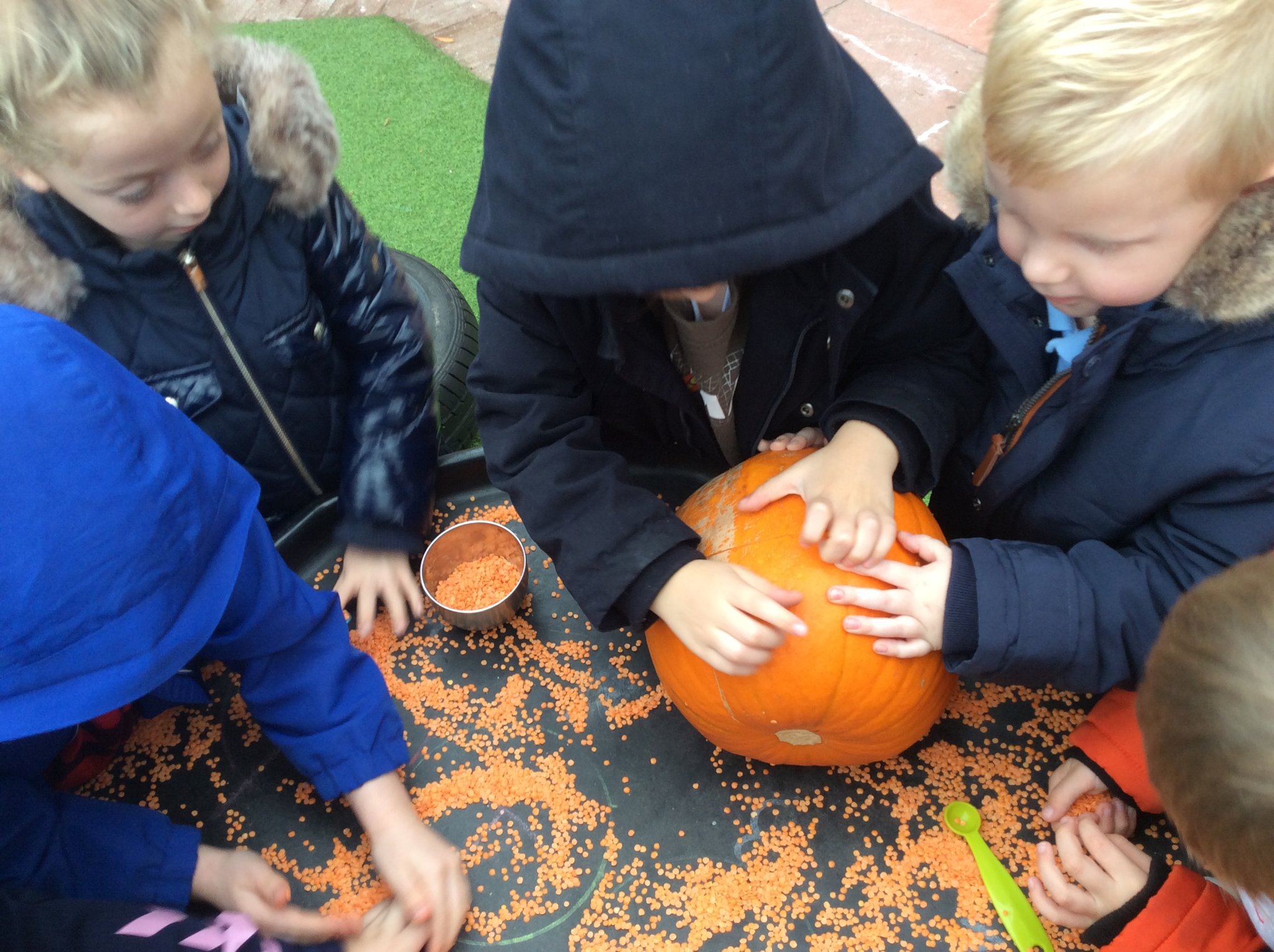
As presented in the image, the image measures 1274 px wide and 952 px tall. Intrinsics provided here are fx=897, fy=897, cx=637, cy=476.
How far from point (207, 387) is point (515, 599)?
0.51 meters

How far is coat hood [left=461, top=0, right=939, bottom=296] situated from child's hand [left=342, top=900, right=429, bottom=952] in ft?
2.17

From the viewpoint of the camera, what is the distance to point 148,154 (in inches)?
36.3

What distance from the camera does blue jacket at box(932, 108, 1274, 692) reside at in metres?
0.84

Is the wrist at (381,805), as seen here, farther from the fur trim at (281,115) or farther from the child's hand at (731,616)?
the fur trim at (281,115)

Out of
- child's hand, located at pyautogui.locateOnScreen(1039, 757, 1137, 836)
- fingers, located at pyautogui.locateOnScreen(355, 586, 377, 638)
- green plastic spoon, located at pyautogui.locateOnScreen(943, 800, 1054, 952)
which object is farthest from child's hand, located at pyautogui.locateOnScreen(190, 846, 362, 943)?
child's hand, located at pyautogui.locateOnScreen(1039, 757, 1137, 836)

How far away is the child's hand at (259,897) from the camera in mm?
911

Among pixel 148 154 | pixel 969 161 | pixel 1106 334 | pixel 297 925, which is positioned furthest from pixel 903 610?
pixel 148 154

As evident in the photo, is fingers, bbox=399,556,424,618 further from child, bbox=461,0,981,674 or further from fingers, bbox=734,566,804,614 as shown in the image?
fingers, bbox=734,566,804,614

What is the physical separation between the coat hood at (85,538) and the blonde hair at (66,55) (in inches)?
10.8

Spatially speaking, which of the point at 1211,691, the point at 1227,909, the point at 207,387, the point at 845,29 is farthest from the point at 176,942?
the point at 845,29

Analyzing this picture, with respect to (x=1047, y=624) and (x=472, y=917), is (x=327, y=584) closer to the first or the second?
(x=472, y=917)

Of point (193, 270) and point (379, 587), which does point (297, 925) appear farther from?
point (193, 270)

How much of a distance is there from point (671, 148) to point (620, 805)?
0.72 metres

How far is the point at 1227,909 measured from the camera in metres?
0.85
